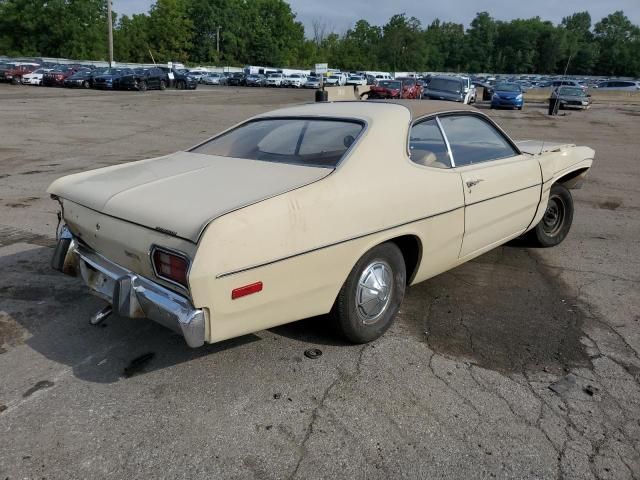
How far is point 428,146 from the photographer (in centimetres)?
372

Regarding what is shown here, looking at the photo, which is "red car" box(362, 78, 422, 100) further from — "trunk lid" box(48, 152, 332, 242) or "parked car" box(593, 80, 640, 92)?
"parked car" box(593, 80, 640, 92)

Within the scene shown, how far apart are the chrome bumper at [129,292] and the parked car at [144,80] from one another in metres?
35.2

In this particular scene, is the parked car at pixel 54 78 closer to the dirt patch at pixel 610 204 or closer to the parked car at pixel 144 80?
the parked car at pixel 144 80

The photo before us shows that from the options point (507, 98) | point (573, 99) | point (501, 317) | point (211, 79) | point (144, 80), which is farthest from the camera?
point (211, 79)

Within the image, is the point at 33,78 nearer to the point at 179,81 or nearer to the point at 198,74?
the point at 179,81

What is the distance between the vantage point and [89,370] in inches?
121

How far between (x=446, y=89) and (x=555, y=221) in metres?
21.7

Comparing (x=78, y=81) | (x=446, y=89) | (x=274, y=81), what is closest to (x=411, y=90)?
(x=446, y=89)

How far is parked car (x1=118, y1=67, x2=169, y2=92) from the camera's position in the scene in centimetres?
3547

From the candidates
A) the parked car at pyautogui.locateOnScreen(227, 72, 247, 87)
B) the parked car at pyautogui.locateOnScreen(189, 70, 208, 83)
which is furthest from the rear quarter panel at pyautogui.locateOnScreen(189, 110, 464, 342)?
the parked car at pyautogui.locateOnScreen(189, 70, 208, 83)

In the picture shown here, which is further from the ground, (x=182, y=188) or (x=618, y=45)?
(x=618, y=45)

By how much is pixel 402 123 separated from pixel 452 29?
151 metres

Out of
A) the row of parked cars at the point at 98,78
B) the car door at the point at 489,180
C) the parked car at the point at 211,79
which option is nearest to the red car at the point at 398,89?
the row of parked cars at the point at 98,78

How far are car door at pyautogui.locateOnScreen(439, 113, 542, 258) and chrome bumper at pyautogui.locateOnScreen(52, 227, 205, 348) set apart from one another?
6.80ft
